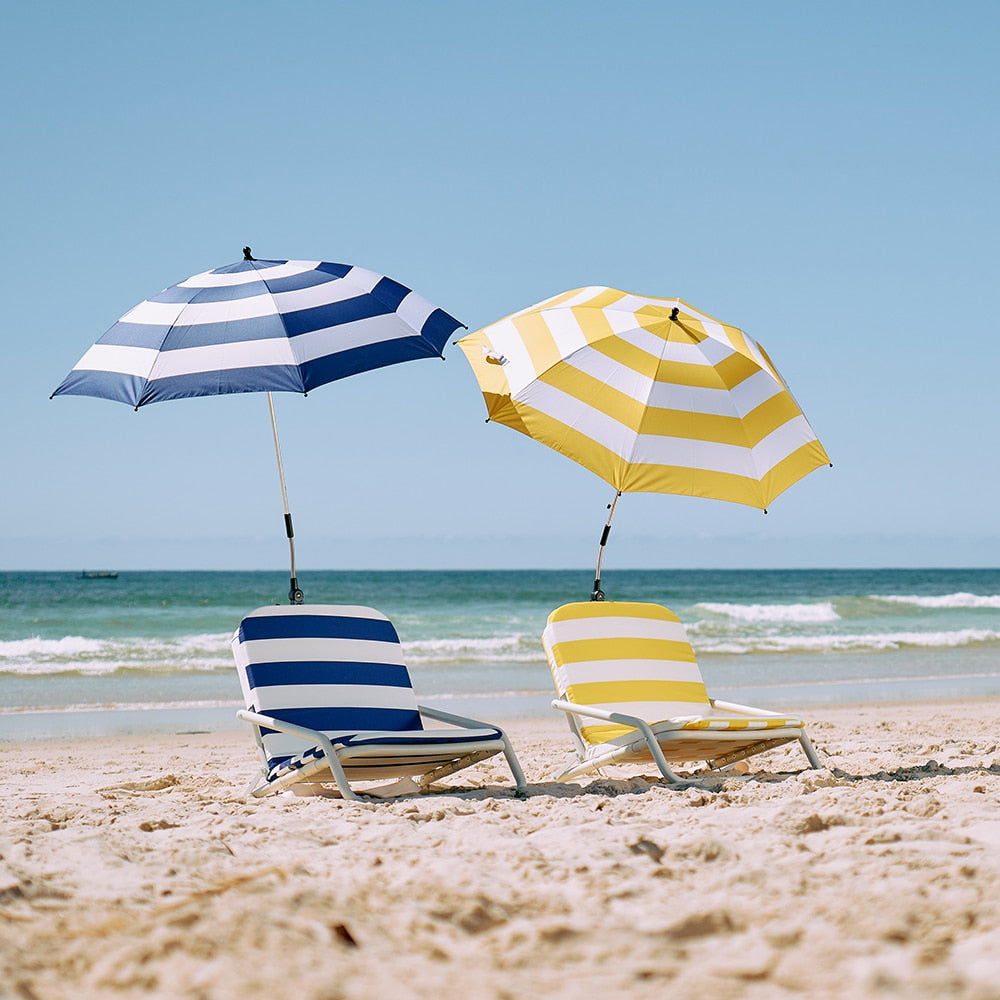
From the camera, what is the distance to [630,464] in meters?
4.91

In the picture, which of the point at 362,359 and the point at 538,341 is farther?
the point at 538,341

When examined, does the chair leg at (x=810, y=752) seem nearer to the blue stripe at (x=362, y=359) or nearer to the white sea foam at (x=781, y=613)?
the blue stripe at (x=362, y=359)

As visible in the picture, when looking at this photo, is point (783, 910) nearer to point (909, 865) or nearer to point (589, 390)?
point (909, 865)

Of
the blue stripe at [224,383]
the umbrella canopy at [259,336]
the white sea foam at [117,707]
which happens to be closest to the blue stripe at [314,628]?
the umbrella canopy at [259,336]

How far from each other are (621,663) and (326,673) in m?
1.57

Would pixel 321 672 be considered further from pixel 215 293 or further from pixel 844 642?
pixel 844 642

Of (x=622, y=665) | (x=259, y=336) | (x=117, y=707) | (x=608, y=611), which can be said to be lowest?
(x=117, y=707)

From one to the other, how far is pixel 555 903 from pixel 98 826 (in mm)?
1951

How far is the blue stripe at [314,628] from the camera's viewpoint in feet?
16.0

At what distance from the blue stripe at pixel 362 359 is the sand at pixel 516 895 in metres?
1.84

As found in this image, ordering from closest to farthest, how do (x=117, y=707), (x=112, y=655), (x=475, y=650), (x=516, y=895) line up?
1. (x=516, y=895)
2. (x=117, y=707)
3. (x=112, y=655)
4. (x=475, y=650)

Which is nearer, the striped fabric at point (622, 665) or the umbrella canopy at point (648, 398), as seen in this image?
the umbrella canopy at point (648, 398)

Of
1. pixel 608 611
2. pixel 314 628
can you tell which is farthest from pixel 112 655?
pixel 608 611

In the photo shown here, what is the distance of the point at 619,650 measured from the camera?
5434 millimetres
